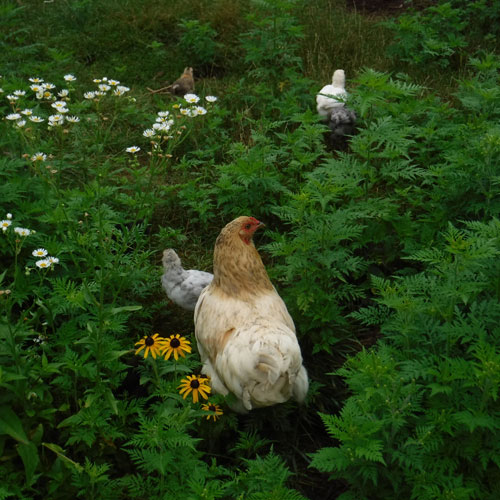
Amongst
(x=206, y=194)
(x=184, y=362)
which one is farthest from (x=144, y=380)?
(x=206, y=194)

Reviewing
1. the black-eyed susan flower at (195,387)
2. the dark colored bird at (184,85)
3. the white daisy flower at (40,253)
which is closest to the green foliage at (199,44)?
the dark colored bird at (184,85)

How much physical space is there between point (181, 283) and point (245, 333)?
0.96 m

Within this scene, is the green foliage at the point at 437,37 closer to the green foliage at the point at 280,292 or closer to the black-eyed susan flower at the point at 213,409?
the green foliage at the point at 280,292

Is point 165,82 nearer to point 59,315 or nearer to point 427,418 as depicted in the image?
point 59,315

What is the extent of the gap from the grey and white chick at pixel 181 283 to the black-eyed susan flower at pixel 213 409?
812mm

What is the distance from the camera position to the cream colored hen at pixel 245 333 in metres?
2.69

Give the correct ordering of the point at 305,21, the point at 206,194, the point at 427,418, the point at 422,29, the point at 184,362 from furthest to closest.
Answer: the point at 305,21, the point at 422,29, the point at 206,194, the point at 184,362, the point at 427,418

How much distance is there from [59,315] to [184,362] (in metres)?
0.89

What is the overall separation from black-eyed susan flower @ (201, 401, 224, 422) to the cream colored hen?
80 mm

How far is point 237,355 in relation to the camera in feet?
9.07

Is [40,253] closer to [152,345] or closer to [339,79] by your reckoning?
[152,345]

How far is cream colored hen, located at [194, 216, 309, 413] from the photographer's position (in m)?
2.69

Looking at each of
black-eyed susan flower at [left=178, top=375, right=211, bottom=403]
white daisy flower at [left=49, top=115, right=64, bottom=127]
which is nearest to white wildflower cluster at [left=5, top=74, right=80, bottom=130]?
white daisy flower at [left=49, top=115, right=64, bottom=127]

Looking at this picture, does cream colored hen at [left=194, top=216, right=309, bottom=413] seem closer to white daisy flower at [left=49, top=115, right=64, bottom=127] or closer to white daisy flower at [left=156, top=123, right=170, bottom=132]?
white daisy flower at [left=156, top=123, right=170, bottom=132]
